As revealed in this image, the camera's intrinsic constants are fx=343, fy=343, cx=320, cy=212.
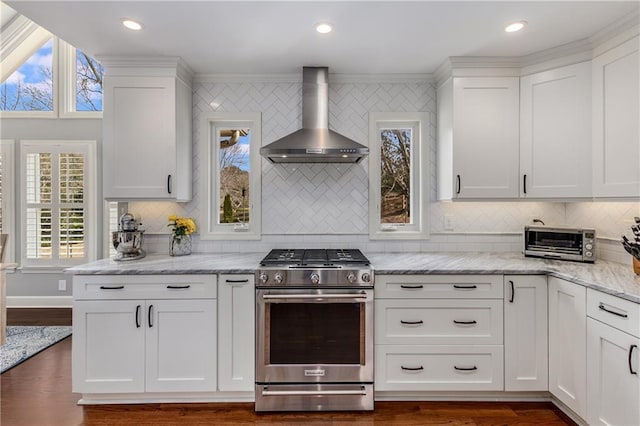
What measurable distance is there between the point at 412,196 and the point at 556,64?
1425 millimetres

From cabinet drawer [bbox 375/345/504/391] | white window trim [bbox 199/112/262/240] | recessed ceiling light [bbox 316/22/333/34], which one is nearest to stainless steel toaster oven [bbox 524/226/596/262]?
cabinet drawer [bbox 375/345/504/391]

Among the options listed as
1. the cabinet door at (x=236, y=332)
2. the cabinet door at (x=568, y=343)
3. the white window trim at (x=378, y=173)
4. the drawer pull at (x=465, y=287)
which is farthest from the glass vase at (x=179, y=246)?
the cabinet door at (x=568, y=343)

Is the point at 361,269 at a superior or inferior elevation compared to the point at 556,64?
inferior

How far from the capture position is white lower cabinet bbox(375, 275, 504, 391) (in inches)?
90.4

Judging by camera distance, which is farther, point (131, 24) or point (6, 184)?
point (6, 184)

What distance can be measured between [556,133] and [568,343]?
1464 millimetres

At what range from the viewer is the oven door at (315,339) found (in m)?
2.24

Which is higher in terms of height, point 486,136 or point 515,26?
point 515,26

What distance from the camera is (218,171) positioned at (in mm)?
3096

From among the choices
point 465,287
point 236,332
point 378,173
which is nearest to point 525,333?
point 465,287

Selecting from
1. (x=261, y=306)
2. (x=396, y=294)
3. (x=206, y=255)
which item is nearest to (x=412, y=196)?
(x=396, y=294)

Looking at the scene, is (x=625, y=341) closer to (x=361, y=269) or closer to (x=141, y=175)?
(x=361, y=269)

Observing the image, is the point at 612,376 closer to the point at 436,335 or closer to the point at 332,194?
the point at 436,335

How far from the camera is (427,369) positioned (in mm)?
2311
